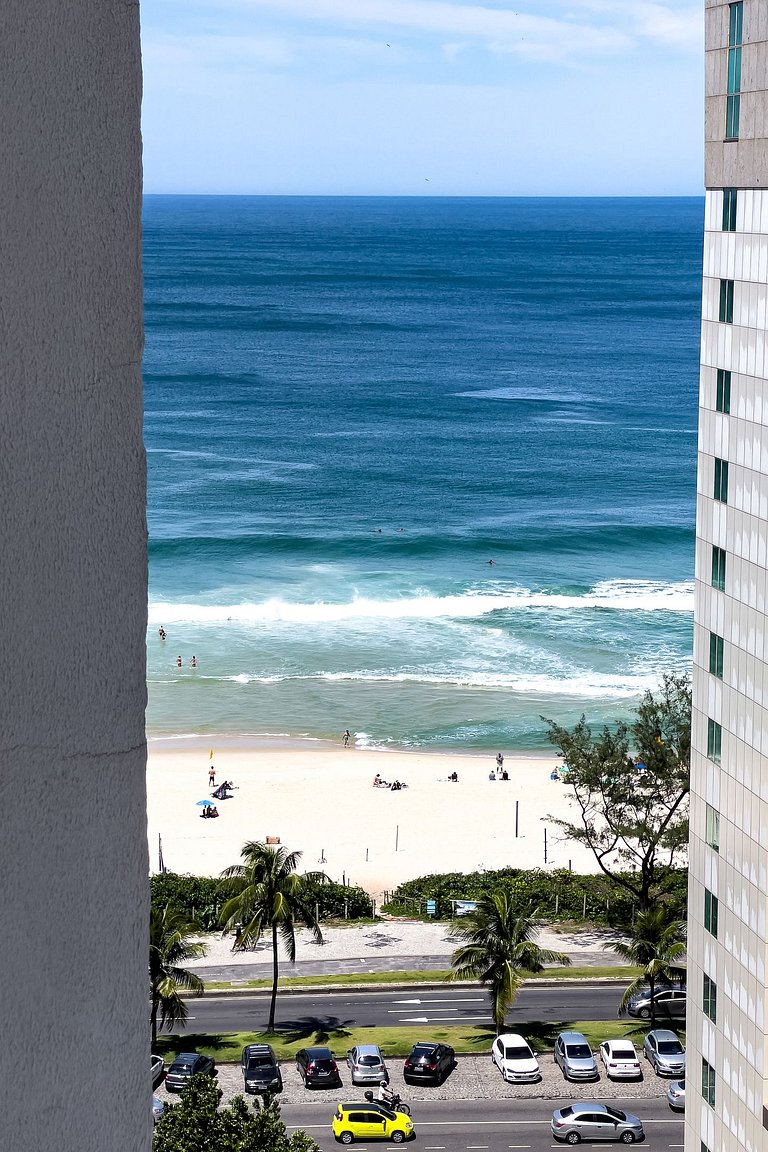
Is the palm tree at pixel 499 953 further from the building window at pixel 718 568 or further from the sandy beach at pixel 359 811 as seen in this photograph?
the building window at pixel 718 568

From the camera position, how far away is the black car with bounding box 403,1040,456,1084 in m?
31.1

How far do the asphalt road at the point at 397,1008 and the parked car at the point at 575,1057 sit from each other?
104 inches

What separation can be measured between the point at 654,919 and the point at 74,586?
34.8 m

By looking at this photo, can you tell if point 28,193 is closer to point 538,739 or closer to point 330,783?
point 330,783

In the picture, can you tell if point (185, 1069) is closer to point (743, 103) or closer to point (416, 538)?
point (743, 103)

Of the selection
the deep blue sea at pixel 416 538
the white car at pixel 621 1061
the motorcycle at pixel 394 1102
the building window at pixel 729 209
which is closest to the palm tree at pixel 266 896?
the motorcycle at pixel 394 1102

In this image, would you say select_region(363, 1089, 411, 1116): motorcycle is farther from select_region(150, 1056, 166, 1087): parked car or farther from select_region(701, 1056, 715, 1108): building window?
select_region(701, 1056, 715, 1108): building window

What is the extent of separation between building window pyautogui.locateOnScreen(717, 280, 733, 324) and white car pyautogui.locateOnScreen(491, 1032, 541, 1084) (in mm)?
19175

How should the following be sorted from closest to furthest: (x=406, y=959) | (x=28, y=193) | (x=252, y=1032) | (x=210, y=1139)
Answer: (x=28, y=193) < (x=210, y=1139) < (x=252, y=1032) < (x=406, y=959)

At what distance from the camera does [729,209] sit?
2105 cm

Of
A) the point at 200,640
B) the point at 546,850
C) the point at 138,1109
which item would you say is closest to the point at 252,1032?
the point at 546,850

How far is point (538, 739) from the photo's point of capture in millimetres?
61812

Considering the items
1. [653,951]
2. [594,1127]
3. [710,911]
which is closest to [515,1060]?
[594,1127]

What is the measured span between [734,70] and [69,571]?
67.8 feet
